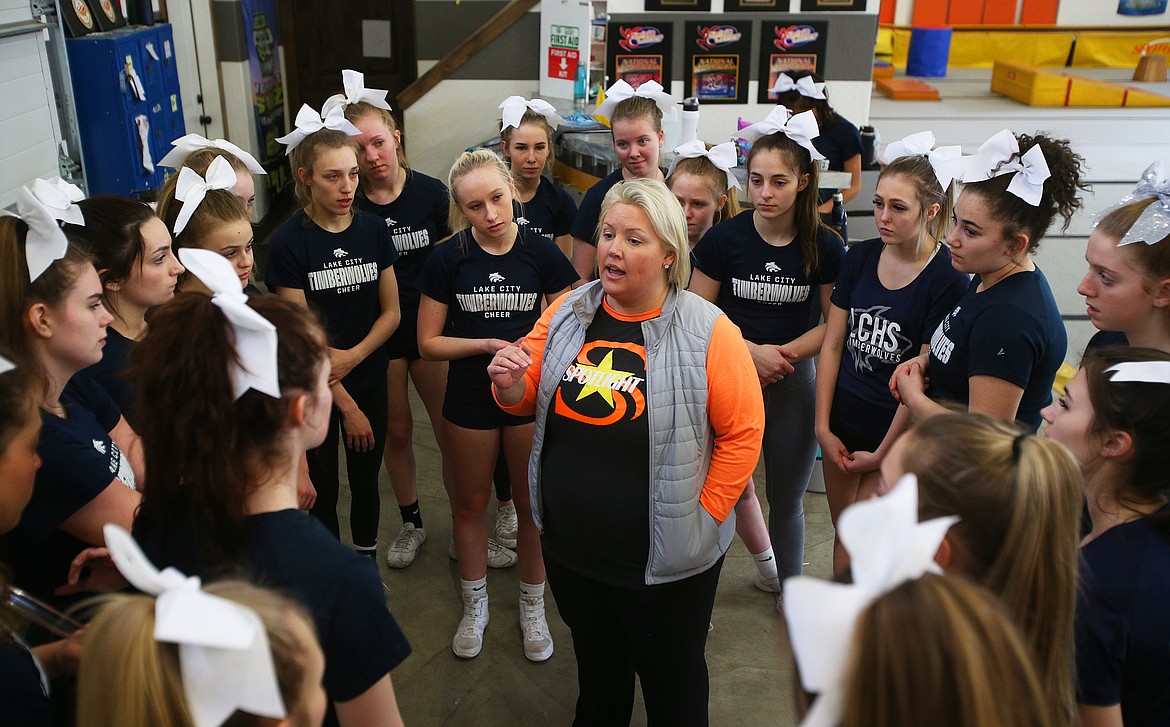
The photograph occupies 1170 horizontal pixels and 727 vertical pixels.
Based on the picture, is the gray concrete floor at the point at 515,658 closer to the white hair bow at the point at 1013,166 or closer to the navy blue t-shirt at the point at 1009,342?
the navy blue t-shirt at the point at 1009,342

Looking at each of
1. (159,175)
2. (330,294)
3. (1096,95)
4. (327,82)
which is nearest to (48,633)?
(330,294)

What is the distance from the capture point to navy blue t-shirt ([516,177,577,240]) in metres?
3.43

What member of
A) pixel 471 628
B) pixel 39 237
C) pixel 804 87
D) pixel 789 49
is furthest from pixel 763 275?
pixel 789 49

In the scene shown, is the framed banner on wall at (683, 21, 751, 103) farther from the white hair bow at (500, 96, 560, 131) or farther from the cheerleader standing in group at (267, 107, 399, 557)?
the cheerleader standing in group at (267, 107, 399, 557)

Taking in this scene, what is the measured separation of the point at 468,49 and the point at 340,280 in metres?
4.07

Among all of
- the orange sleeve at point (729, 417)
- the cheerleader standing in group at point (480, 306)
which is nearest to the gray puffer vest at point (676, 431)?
the orange sleeve at point (729, 417)

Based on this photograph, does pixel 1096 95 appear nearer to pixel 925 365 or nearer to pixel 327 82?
pixel 327 82

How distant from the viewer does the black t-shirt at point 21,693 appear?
119cm

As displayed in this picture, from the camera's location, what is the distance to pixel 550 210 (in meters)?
3.49

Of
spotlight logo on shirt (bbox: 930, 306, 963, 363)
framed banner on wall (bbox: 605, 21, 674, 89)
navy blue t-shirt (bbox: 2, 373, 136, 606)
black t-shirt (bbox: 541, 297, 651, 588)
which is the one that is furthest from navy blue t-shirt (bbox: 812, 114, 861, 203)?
navy blue t-shirt (bbox: 2, 373, 136, 606)

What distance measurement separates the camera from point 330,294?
116 inches

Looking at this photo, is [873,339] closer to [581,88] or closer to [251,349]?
[251,349]

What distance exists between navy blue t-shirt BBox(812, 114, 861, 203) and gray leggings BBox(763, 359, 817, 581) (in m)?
2.58

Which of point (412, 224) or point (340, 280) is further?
point (412, 224)
